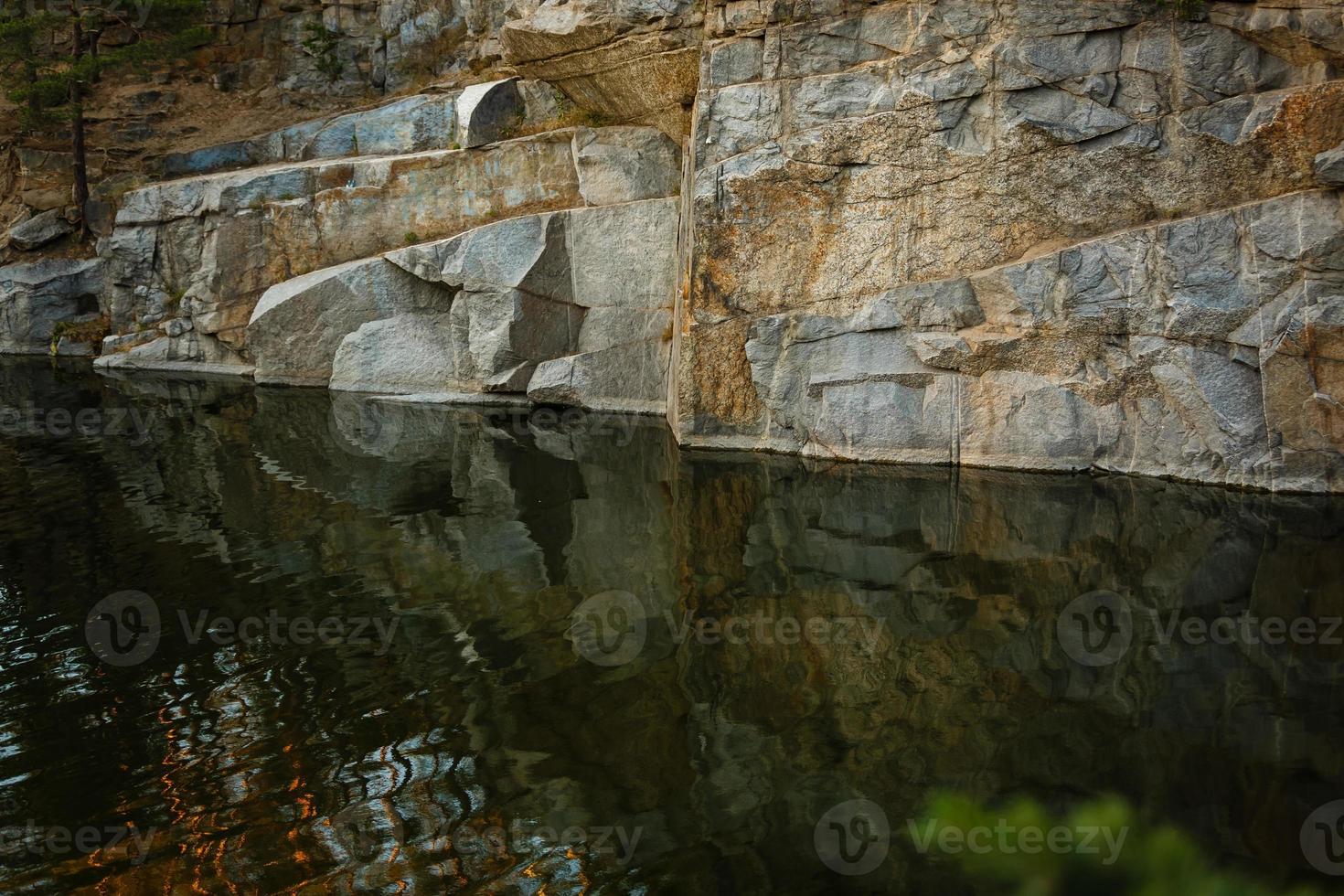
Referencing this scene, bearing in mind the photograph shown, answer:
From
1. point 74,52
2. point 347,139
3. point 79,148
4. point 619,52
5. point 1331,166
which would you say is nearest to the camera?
point 1331,166

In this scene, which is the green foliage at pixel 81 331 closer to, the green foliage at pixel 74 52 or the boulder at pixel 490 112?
the green foliage at pixel 74 52

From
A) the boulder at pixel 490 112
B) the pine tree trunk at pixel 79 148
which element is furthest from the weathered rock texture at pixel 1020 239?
the pine tree trunk at pixel 79 148

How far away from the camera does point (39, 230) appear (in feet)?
100

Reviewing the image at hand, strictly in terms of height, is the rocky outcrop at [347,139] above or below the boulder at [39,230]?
above

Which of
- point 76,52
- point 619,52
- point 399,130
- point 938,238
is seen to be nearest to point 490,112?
point 399,130

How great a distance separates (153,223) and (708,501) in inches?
794

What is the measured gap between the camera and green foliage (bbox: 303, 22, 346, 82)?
1300 inches

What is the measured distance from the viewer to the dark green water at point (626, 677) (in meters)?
6.70

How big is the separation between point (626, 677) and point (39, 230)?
28691mm


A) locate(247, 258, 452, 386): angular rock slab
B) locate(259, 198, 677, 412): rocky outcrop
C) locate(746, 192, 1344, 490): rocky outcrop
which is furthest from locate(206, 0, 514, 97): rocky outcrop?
locate(746, 192, 1344, 490): rocky outcrop

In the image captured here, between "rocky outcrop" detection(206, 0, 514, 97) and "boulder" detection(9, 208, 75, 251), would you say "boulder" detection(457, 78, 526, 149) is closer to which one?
"rocky outcrop" detection(206, 0, 514, 97)

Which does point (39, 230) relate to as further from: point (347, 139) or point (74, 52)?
point (347, 139)

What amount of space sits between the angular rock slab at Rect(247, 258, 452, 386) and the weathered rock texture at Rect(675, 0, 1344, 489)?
8440mm

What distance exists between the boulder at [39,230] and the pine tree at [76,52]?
613 millimetres
